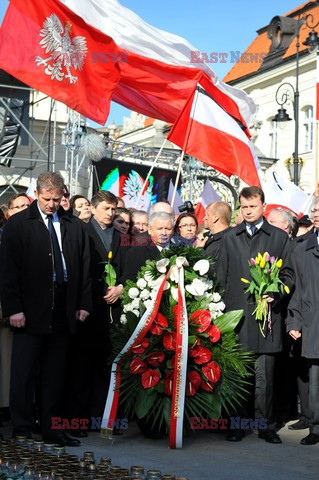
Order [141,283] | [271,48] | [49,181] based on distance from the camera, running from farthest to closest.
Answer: [271,48], [141,283], [49,181]

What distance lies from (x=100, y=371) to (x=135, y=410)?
0.99 m

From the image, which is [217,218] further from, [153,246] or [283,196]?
[283,196]

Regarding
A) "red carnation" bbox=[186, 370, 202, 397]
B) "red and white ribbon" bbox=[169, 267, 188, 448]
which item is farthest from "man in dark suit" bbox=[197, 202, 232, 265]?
"red carnation" bbox=[186, 370, 202, 397]

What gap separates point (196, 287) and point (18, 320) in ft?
4.86

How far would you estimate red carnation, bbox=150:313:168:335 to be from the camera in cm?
749

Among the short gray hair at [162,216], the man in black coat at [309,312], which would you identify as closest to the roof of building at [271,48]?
the short gray hair at [162,216]

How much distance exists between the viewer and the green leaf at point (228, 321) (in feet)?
25.1

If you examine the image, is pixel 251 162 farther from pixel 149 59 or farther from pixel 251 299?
pixel 251 299

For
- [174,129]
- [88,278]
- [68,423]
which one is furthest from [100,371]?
[174,129]

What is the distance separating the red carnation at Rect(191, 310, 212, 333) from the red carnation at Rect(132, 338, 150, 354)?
43 cm

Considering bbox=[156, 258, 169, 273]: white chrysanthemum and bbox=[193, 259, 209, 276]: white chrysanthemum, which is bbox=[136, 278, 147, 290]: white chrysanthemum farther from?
bbox=[193, 259, 209, 276]: white chrysanthemum

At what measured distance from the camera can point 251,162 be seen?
439 inches

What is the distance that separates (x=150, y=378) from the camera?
746cm

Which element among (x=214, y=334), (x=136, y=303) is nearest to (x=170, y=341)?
(x=214, y=334)
